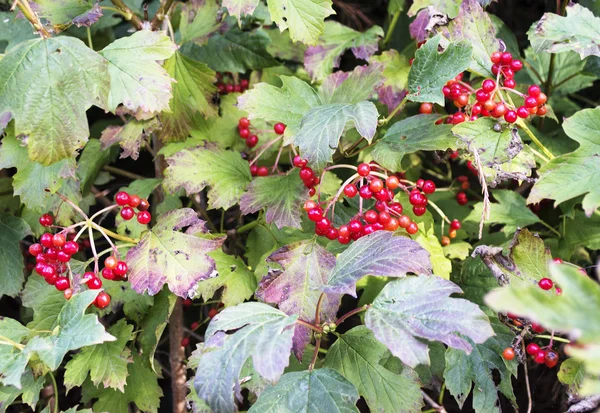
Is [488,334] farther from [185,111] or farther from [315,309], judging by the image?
[185,111]

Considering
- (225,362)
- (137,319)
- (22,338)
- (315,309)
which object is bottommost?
(137,319)

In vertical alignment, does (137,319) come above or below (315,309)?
below

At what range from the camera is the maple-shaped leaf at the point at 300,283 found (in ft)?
3.99

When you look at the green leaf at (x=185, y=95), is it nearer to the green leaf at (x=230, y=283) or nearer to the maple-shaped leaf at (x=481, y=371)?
the green leaf at (x=230, y=283)

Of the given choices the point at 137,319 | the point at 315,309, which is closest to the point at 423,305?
the point at 315,309

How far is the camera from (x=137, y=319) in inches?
61.6

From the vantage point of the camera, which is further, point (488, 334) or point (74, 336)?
point (74, 336)

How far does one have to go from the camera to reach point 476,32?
55.0 inches

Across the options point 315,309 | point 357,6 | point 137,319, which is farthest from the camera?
point 357,6

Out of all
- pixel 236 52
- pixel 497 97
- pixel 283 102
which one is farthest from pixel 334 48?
pixel 497 97

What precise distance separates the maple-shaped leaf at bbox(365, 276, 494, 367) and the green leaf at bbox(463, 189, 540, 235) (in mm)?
650

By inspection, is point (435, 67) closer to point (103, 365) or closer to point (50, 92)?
point (50, 92)

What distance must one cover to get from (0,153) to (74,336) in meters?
0.62

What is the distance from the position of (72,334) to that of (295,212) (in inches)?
20.5
